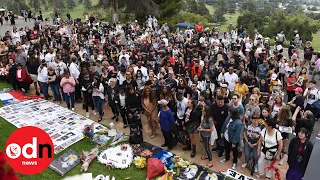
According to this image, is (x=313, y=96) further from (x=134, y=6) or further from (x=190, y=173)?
(x=134, y=6)

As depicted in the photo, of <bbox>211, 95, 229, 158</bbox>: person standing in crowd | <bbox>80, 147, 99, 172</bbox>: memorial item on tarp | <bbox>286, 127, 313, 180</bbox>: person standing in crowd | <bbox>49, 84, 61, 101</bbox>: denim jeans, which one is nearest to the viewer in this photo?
<bbox>286, 127, 313, 180</bbox>: person standing in crowd

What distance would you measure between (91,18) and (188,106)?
20.6m

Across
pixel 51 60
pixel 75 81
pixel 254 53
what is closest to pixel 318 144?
pixel 75 81

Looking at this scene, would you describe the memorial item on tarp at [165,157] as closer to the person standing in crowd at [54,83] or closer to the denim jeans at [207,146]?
the denim jeans at [207,146]

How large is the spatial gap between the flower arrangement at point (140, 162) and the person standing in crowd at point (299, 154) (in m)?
3.29

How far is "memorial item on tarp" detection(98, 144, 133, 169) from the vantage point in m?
7.01

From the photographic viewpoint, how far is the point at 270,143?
19.5 ft

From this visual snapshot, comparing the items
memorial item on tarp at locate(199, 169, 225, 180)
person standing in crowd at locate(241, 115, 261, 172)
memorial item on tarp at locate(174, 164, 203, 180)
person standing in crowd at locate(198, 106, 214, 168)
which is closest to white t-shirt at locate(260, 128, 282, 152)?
person standing in crowd at locate(241, 115, 261, 172)

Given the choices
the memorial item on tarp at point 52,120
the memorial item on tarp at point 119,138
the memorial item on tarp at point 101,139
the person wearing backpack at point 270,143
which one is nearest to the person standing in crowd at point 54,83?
A: the memorial item on tarp at point 52,120

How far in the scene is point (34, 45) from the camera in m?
16.0

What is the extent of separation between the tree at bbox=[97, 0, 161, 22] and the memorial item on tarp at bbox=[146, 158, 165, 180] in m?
25.0

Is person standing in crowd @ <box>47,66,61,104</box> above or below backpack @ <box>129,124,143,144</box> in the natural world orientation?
above

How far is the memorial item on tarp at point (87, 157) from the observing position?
274 inches

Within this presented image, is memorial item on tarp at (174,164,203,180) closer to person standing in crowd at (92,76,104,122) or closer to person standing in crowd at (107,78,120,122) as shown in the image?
person standing in crowd at (107,78,120,122)
